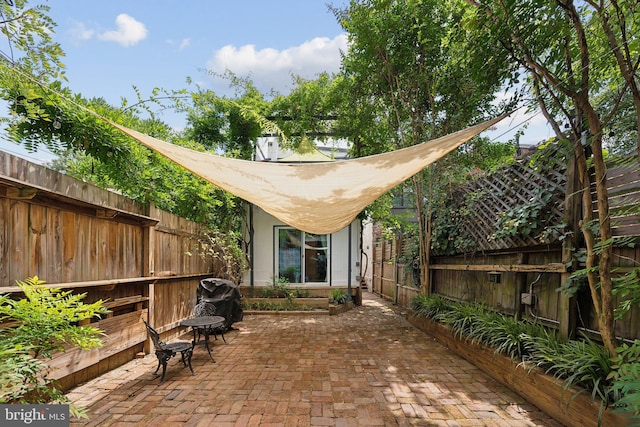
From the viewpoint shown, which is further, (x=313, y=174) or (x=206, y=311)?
(x=206, y=311)

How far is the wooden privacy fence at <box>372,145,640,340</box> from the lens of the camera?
2.30 metres

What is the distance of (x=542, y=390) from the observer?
7.75 feet

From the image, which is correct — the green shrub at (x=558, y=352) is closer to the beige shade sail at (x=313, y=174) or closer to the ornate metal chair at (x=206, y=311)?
the beige shade sail at (x=313, y=174)

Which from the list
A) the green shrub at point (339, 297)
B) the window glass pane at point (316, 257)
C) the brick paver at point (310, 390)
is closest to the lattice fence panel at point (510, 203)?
the brick paver at point (310, 390)

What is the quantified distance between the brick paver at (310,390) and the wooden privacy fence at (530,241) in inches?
36.6

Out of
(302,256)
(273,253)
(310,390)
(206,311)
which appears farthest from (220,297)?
(302,256)

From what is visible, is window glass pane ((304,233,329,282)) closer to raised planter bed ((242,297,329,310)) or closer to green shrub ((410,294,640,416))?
raised planter bed ((242,297,329,310))

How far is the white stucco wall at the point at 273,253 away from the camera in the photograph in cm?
751

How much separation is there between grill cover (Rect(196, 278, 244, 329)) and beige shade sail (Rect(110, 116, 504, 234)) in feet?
7.20

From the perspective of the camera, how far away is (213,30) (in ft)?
15.0

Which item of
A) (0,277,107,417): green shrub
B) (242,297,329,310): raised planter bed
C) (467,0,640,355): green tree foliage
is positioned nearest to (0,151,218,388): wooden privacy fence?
(0,277,107,417): green shrub

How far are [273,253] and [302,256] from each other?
0.76 metres

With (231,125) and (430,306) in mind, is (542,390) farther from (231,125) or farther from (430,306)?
(231,125)

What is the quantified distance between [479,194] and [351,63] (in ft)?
9.88
